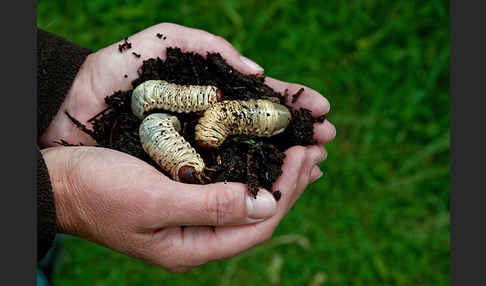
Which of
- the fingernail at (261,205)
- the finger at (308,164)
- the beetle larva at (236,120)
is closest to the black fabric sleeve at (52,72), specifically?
the beetle larva at (236,120)

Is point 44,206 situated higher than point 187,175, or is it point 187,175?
point 187,175

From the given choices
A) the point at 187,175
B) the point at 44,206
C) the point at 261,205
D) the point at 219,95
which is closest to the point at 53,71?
the point at 44,206

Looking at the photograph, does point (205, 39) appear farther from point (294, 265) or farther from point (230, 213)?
point (294, 265)

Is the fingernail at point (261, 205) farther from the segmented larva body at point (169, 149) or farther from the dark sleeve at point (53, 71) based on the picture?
the dark sleeve at point (53, 71)

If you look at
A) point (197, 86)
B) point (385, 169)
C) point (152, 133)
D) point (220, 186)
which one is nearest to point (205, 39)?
point (197, 86)

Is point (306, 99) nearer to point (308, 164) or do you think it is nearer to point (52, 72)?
point (308, 164)

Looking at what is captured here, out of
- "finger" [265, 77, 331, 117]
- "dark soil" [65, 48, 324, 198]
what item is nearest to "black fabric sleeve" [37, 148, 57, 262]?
"dark soil" [65, 48, 324, 198]
